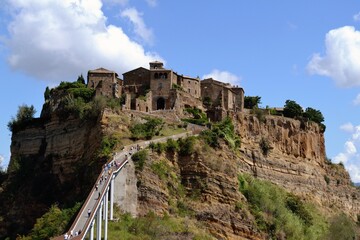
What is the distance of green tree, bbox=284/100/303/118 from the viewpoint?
89125mm

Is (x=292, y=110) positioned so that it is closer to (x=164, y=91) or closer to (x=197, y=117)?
(x=197, y=117)

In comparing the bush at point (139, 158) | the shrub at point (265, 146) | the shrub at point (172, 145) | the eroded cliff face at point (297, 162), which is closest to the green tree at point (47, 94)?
the eroded cliff face at point (297, 162)

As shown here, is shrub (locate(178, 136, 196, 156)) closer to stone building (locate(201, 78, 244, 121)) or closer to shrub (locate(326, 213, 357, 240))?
stone building (locate(201, 78, 244, 121))

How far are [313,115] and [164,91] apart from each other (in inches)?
1029

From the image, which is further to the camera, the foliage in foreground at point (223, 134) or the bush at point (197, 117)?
the bush at point (197, 117)

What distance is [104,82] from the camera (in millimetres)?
73500

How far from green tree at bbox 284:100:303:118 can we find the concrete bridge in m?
33.6

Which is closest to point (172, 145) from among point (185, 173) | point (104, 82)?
point (185, 173)

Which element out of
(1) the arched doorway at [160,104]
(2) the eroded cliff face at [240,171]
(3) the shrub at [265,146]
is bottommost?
(2) the eroded cliff face at [240,171]

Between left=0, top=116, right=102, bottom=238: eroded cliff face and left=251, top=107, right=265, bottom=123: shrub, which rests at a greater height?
left=251, top=107, right=265, bottom=123: shrub

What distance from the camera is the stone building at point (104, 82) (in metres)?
72.6

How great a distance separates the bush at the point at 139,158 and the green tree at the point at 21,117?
998 inches

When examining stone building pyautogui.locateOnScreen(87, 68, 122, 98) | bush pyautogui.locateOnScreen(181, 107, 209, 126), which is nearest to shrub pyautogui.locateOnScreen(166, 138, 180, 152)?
bush pyautogui.locateOnScreen(181, 107, 209, 126)

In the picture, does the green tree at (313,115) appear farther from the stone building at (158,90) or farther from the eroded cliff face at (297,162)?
the stone building at (158,90)
